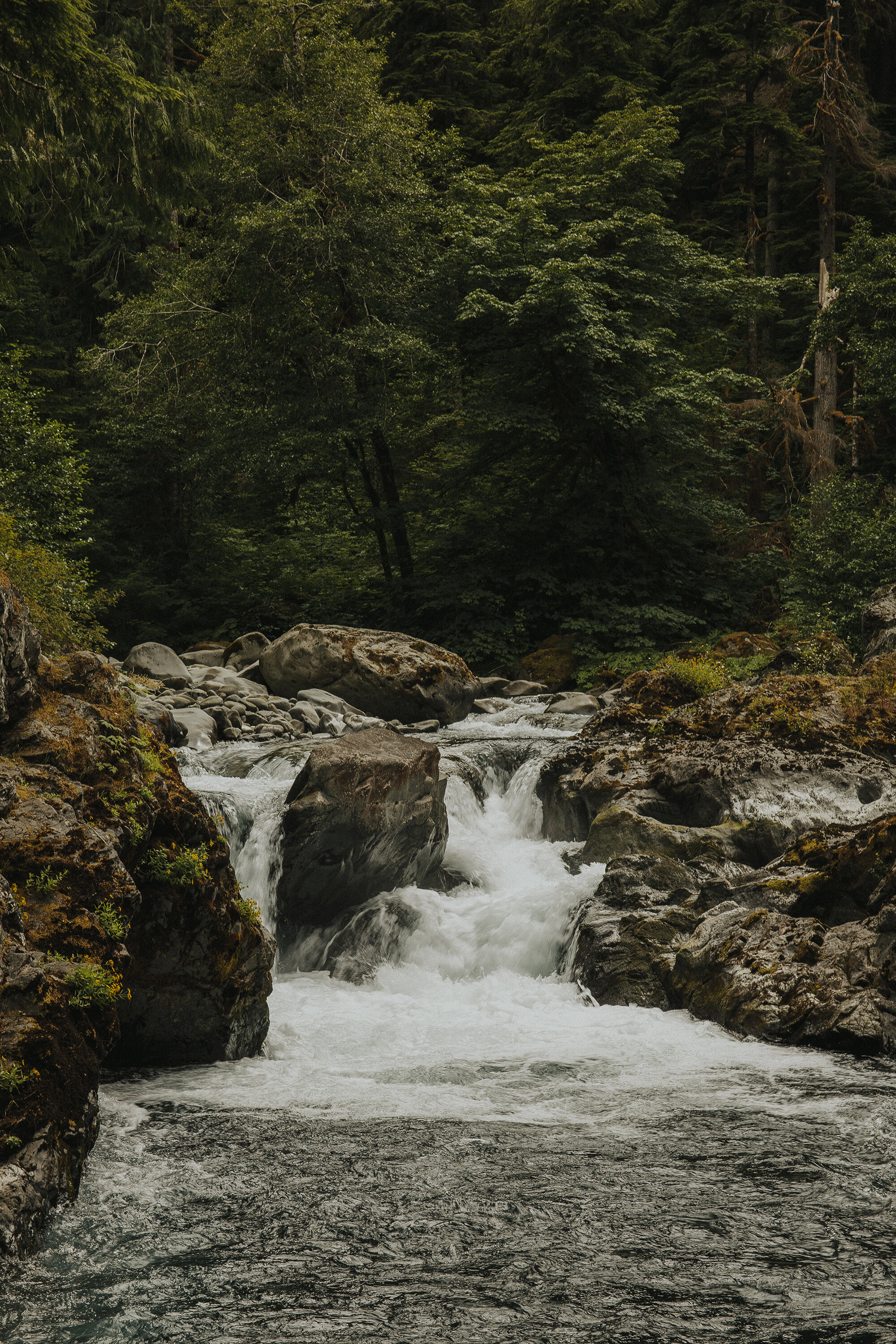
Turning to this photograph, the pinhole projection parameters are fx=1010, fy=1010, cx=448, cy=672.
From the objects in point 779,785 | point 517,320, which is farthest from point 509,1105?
point 517,320

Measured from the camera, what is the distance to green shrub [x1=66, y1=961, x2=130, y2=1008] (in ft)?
14.8

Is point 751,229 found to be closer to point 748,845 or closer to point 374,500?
point 374,500

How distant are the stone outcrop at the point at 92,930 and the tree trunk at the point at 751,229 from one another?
2068 cm

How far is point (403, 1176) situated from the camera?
459 centimetres

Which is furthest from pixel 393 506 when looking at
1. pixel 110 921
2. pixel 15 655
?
pixel 110 921

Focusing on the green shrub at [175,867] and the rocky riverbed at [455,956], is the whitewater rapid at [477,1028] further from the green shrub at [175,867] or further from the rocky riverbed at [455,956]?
the green shrub at [175,867]

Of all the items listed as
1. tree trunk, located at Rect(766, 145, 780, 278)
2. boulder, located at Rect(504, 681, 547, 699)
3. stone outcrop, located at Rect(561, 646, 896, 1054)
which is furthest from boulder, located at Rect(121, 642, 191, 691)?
tree trunk, located at Rect(766, 145, 780, 278)

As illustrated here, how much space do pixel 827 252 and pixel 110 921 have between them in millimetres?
21534

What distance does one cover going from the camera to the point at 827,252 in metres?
21.5

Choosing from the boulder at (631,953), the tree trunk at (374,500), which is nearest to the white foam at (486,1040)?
the boulder at (631,953)

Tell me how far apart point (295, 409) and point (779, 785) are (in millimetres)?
13194

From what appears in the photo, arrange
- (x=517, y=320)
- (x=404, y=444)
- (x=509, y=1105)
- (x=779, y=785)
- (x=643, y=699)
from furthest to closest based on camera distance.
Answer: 1. (x=404, y=444)
2. (x=517, y=320)
3. (x=643, y=699)
4. (x=779, y=785)
5. (x=509, y=1105)

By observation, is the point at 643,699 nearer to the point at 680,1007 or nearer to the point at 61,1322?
the point at 680,1007

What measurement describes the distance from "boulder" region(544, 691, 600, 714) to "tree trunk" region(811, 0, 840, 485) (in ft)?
26.1
